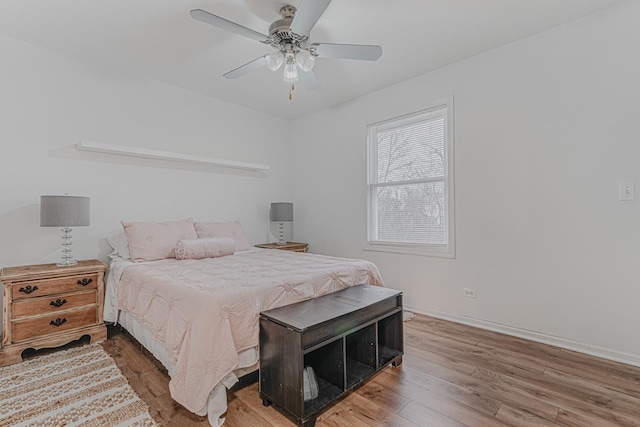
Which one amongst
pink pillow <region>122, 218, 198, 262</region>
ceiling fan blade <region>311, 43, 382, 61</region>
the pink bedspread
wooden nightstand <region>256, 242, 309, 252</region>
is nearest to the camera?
the pink bedspread

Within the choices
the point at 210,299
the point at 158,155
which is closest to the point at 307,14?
the point at 210,299

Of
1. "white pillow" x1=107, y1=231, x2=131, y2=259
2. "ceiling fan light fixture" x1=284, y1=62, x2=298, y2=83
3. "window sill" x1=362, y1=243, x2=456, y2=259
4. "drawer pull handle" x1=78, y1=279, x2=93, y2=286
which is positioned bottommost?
"drawer pull handle" x1=78, y1=279, x2=93, y2=286

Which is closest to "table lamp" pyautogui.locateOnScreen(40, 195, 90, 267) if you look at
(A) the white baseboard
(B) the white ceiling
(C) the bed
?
(C) the bed

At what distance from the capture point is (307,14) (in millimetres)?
1810

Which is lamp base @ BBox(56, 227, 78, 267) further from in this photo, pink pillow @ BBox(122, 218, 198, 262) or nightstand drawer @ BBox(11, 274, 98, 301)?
pink pillow @ BBox(122, 218, 198, 262)

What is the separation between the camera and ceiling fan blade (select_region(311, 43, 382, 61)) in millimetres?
2174

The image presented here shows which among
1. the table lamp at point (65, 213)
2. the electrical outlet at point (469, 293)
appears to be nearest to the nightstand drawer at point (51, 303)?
the table lamp at point (65, 213)

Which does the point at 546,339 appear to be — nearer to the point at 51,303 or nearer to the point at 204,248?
the point at 204,248

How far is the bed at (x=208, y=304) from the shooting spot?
1.58 m

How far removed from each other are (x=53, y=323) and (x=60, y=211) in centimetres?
89

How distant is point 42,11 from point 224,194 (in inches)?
91.4

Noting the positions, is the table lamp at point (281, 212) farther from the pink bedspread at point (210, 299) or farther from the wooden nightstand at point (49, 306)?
the wooden nightstand at point (49, 306)

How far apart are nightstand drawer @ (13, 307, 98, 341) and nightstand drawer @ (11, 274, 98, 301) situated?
0.60ft

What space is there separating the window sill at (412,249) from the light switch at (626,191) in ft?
4.34
